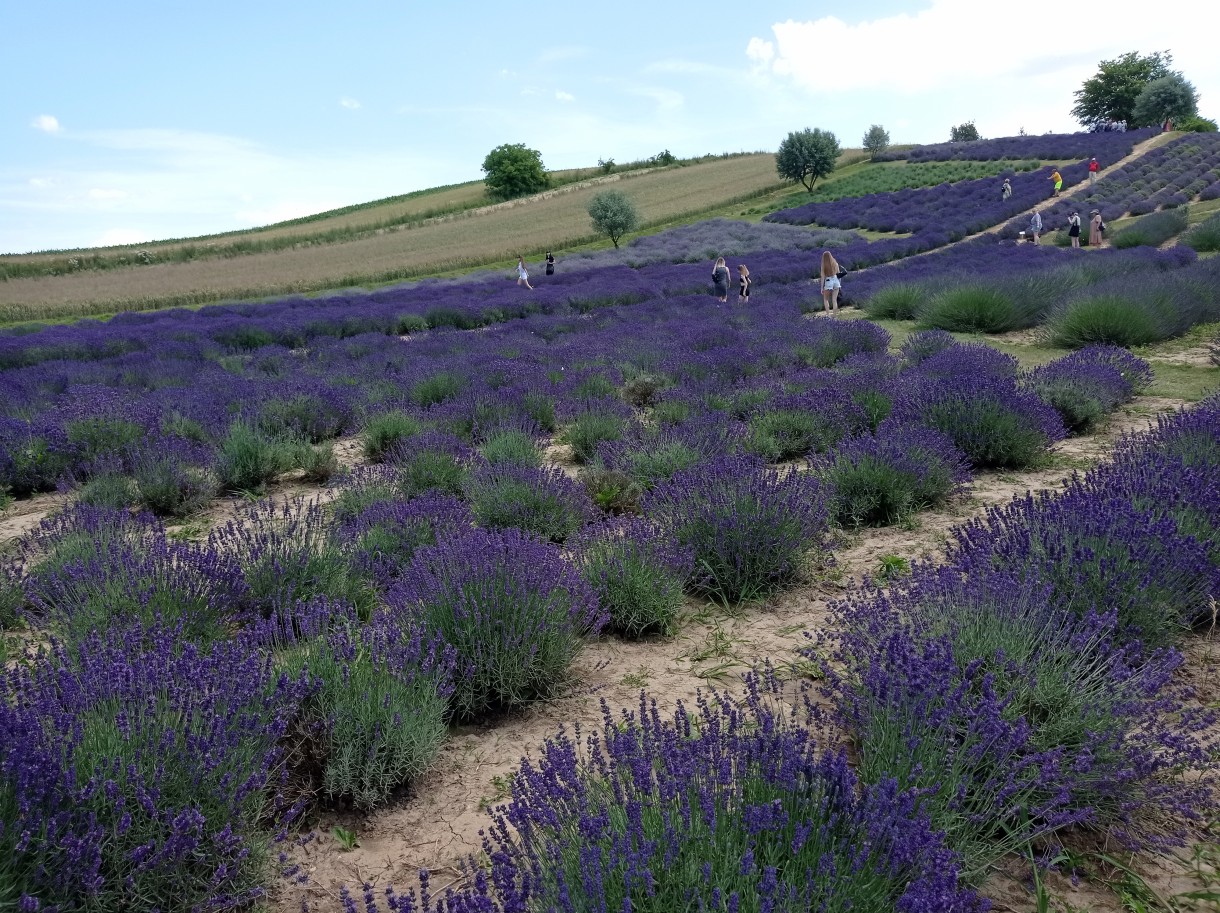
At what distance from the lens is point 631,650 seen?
148 inches

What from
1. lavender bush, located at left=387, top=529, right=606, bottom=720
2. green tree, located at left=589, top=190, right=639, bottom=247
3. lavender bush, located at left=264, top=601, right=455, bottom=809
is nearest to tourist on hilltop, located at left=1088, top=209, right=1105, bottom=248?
green tree, located at left=589, top=190, right=639, bottom=247

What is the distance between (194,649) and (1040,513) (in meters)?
3.72

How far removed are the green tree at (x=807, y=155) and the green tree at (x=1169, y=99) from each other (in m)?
24.1

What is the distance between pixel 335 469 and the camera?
695cm

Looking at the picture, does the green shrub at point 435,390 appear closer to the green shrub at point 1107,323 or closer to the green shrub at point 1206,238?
the green shrub at point 1107,323

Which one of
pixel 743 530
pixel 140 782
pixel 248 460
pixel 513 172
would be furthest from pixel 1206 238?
pixel 513 172

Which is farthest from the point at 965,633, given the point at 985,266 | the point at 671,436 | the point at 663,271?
the point at 663,271

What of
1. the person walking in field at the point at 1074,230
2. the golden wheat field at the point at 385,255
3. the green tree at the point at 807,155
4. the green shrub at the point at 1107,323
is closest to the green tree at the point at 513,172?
the golden wheat field at the point at 385,255

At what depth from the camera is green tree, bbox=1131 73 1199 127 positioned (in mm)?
53344

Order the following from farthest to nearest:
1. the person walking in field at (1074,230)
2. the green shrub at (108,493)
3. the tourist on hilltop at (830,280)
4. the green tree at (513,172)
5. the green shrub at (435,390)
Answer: the green tree at (513,172) → the person walking in field at (1074,230) → the tourist on hilltop at (830,280) → the green shrub at (435,390) → the green shrub at (108,493)

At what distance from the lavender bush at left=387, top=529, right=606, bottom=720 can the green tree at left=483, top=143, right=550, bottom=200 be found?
6524cm

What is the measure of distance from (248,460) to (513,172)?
6395 cm

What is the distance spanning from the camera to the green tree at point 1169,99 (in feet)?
175

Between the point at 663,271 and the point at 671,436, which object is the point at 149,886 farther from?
the point at 663,271
